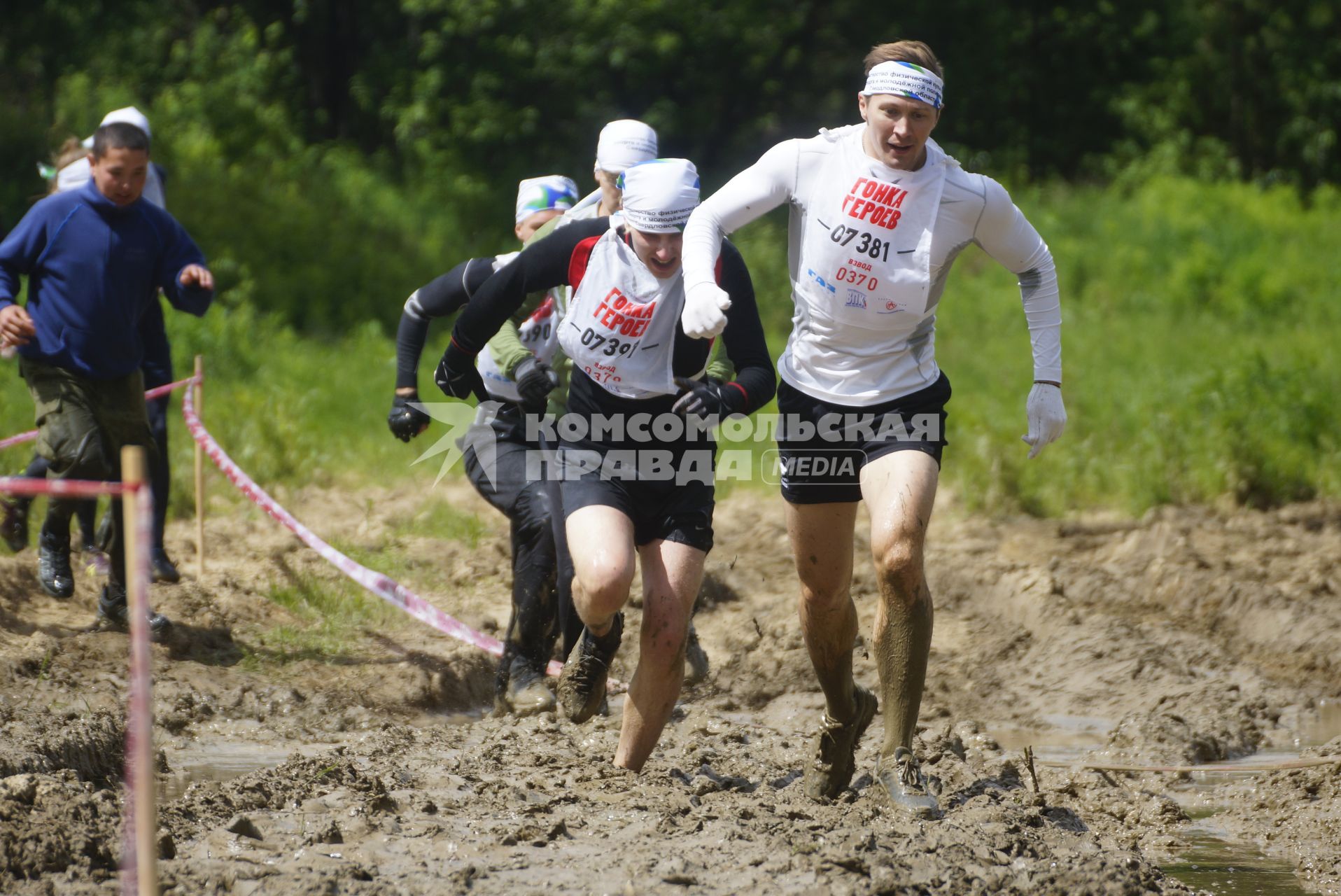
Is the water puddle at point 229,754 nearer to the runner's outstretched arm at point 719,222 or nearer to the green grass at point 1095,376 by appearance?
the runner's outstretched arm at point 719,222

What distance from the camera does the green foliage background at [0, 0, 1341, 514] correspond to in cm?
1141

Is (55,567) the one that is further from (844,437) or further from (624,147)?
(844,437)

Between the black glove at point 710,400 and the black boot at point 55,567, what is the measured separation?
3.57 meters

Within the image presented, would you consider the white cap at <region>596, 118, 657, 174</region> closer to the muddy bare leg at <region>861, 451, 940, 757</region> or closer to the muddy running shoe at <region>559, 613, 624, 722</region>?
the muddy running shoe at <region>559, 613, 624, 722</region>

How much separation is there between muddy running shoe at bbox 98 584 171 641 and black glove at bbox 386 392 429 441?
6.22ft

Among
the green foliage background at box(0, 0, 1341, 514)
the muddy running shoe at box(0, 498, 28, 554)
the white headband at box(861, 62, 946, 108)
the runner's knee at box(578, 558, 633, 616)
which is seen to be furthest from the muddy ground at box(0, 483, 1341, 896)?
the white headband at box(861, 62, 946, 108)

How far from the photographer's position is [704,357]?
16.4ft

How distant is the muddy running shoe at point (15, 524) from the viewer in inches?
320

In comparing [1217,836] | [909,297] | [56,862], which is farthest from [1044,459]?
[56,862]

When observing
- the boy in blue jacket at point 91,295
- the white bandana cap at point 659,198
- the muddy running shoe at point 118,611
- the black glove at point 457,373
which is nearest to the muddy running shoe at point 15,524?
the muddy running shoe at point 118,611

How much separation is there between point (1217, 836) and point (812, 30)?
21664mm

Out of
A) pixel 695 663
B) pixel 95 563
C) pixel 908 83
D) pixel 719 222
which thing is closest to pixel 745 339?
pixel 719 222

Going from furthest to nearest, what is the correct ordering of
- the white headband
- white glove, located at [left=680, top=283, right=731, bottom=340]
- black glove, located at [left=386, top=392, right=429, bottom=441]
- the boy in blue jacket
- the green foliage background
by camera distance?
1. the green foliage background
2. the boy in blue jacket
3. black glove, located at [left=386, top=392, right=429, bottom=441]
4. the white headband
5. white glove, located at [left=680, top=283, right=731, bottom=340]

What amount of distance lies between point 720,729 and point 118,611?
2.89m
